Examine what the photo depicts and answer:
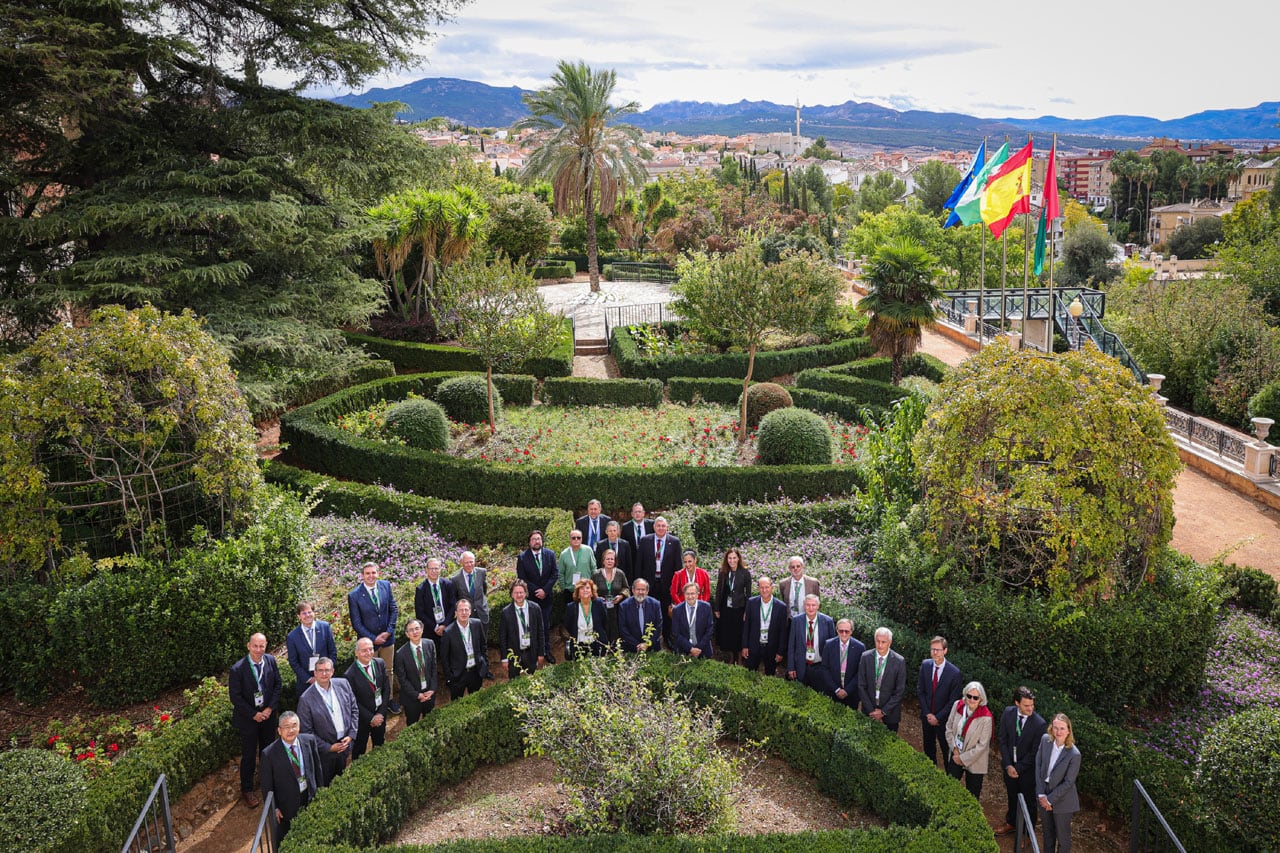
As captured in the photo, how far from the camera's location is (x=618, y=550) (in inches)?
394

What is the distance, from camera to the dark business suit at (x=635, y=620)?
8711 millimetres

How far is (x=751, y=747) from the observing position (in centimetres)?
815

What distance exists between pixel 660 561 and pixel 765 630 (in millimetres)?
1661

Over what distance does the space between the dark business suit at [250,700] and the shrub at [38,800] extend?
1280 mm

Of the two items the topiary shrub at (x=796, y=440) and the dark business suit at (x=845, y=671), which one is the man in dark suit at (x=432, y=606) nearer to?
the dark business suit at (x=845, y=671)

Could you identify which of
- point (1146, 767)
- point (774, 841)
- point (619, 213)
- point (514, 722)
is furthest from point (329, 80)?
point (619, 213)

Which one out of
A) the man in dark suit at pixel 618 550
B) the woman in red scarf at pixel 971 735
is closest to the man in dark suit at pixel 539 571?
the man in dark suit at pixel 618 550

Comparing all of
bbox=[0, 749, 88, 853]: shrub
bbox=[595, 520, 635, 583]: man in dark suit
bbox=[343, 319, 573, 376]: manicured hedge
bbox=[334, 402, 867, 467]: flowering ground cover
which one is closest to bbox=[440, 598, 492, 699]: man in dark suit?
bbox=[595, 520, 635, 583]: man in dark suit

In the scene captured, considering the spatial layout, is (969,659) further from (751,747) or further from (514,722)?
(514,722)

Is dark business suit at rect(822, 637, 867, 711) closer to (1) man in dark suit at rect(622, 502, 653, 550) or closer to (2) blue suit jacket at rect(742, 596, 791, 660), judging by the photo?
(2) blue suit jacket at rect(742, 596, 791, 660)

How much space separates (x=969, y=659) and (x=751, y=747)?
240 centimetres

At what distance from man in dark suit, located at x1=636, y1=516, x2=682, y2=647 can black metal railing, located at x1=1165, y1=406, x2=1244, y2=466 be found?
442 inches

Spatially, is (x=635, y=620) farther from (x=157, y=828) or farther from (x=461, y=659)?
(x=157, y=828)

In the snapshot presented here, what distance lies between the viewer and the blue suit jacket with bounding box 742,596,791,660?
28.8 feet
